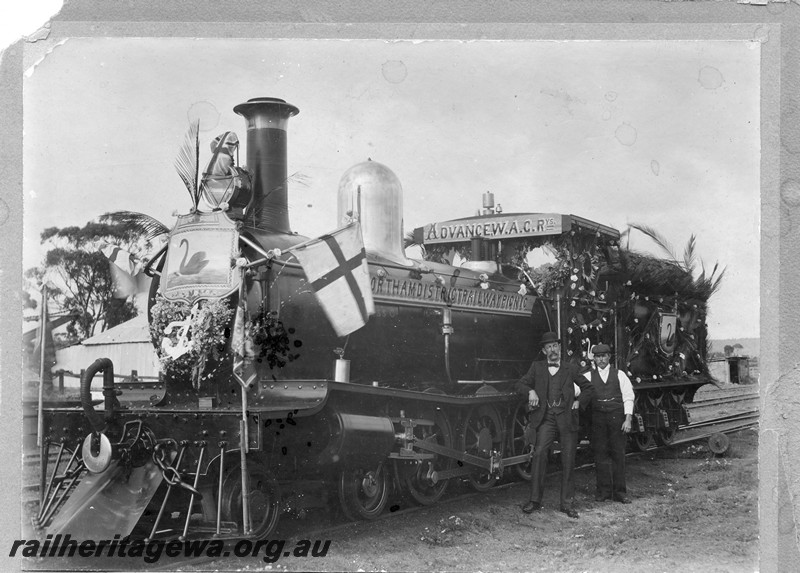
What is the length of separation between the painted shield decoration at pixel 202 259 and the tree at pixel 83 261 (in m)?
0.44

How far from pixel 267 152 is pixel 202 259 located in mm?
1072

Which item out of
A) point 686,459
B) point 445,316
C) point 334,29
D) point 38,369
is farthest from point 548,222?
point 38,369

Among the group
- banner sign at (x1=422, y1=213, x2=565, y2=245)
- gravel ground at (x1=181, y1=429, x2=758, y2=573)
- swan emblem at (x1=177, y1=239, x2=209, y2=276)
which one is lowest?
gravel ground at (x1=181, y1=429, x2=758, y2=573)

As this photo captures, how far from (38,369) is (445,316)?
3.67 m

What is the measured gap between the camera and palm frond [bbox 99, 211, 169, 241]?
7.39 meters

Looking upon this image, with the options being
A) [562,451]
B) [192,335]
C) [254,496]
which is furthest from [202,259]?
[562,451]

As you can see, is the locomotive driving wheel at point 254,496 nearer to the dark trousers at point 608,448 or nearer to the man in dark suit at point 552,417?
the man in dark suit at point 552,417

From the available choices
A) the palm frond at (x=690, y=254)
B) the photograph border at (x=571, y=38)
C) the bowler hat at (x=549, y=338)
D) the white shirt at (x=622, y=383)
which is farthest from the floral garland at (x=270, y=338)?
the palm frond at (x=690, y=254)

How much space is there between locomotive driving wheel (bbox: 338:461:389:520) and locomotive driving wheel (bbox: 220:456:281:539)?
0.66 m

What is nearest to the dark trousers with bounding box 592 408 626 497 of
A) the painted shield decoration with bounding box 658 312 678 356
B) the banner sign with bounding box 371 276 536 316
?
the banner sign with bounding box 371 276 536 316

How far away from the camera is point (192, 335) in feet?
23.1

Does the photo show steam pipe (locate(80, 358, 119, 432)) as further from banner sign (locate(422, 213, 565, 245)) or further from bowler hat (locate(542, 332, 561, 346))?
bowler hat (locate(542, 332, 561, 346))
